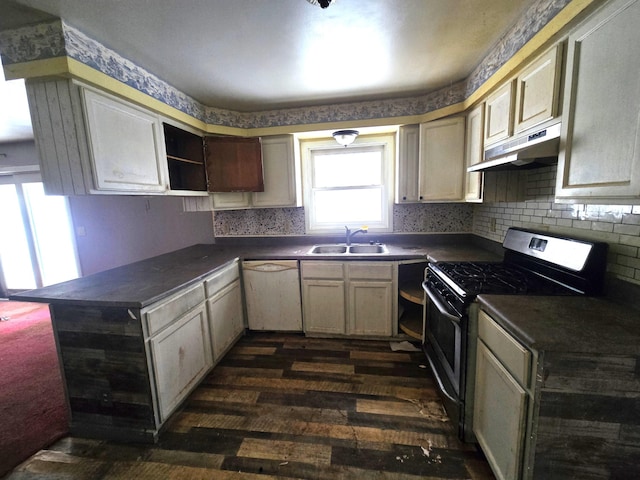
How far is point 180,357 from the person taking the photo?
1809 millimetres

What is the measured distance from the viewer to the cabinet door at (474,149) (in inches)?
82.4

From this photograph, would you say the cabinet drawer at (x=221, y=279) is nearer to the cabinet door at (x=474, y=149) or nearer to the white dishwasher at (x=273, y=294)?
the white dishwasher at (x=273, y=294)

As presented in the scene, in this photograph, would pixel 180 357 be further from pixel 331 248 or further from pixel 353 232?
pixel 353 232

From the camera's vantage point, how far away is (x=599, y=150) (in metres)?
1.05

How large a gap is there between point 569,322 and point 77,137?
2719 millimetres

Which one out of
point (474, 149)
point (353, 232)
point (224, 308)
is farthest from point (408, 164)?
point (224, 308)

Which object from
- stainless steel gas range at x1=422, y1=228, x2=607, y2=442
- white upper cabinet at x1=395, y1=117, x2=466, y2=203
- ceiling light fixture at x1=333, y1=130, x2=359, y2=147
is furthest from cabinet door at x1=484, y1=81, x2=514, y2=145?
ceiling light fixture at x1=333, y1=130, x2=359, y2=147

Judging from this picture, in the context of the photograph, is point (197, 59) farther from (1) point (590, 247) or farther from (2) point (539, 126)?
(1) point (590, 247)

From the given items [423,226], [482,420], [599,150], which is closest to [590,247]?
[599,150]

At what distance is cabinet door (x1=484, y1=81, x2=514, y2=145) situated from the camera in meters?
1.68

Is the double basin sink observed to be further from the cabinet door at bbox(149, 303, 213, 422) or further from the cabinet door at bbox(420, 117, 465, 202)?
the cabinet door at bbox(149, 303, 213, 422)

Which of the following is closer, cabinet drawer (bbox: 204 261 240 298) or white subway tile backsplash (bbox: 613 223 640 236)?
white subway tile backsplash (bbox: 613 223 640 236)

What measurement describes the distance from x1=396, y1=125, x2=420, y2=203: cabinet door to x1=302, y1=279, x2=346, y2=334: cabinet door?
114 cm

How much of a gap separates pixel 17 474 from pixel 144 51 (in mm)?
2620
